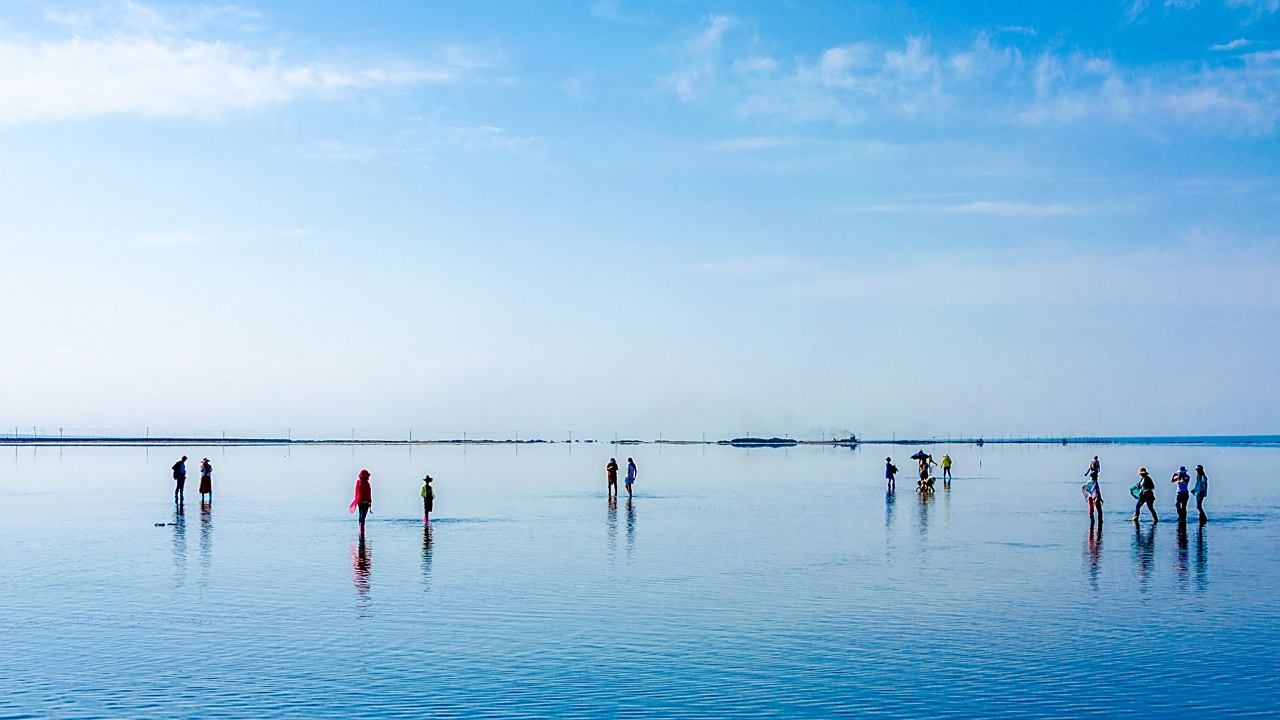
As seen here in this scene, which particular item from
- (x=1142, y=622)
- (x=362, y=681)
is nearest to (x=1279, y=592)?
(x=1142, y=622)

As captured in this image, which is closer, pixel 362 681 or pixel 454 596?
pixel 362 681

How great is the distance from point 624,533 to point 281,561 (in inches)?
391

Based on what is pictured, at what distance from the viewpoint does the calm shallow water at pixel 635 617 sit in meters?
13.3

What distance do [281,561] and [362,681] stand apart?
39.1ft

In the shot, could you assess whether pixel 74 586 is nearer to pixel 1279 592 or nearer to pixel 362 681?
pixel 362 681

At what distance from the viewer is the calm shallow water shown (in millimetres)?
13344

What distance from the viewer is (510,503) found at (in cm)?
4456

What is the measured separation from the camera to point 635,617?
18.2 metres

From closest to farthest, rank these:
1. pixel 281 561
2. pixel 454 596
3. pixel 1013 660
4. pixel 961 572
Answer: pixel 1013 660 → pixel 454 596 → pixel 961 572 → pixel 281 561

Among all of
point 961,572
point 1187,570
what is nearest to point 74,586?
point 961,572

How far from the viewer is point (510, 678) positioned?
14203mm

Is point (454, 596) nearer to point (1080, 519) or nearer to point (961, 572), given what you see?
point (961, 572)

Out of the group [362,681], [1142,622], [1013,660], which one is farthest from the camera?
[1142,622]

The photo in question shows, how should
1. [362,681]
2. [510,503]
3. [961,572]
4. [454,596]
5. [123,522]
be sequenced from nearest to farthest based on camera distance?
1. [362,681]
2. [454,596]
3. [961,572]
4. [123,522]
5. [510,503]
